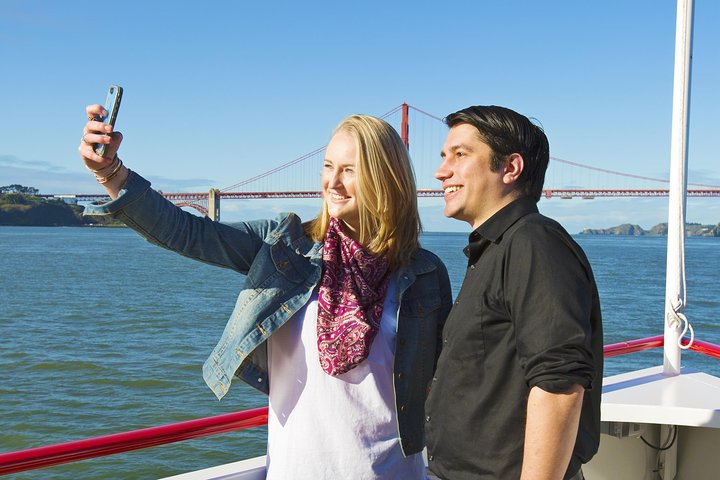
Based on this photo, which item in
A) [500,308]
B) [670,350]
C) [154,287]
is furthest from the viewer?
[154,287]

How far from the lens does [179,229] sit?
4.59 ft

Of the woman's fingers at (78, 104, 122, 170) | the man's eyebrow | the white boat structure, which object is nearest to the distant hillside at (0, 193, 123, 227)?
the white boat structure

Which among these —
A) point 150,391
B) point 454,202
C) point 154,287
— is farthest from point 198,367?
point 154,287

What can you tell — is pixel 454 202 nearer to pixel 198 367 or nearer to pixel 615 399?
pixel 615 399

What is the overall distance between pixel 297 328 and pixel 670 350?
5.03 feet

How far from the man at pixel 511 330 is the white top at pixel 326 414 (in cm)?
17

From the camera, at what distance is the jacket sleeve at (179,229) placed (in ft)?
4.40

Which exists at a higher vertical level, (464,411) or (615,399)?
(464,411)

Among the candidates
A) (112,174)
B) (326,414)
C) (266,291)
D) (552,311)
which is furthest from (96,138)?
(552,311)

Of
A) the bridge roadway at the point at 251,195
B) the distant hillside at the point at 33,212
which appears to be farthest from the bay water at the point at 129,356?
the distant hillside at the point at 33,212

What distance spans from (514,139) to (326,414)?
642mm

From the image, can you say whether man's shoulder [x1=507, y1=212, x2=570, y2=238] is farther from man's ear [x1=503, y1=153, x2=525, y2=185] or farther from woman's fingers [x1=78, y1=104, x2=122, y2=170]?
woman's fingers [x1=78, y1=104, x2=122, y2=170]

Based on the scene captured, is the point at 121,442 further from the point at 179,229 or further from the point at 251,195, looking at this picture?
Answer: the point at 251,195

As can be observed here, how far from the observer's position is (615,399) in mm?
2158
